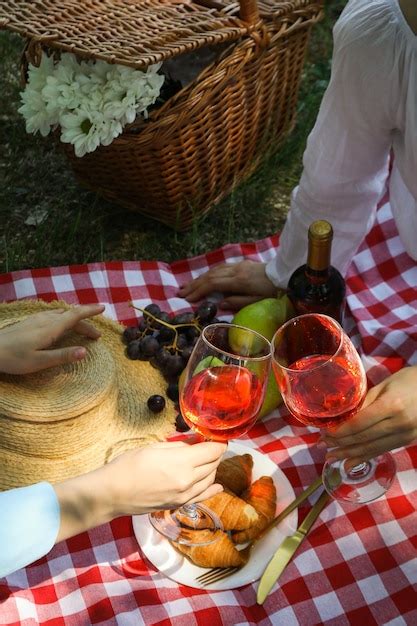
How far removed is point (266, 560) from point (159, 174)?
3.21ft

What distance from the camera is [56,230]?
215cm

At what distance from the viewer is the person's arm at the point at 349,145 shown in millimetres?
1379

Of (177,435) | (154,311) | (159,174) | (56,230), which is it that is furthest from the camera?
(56,230)

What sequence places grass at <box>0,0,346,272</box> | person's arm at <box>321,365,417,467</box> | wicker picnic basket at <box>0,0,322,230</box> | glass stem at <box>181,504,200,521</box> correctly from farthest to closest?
grass at <box>0,0,346,272</box> < wicker picnic basket at <box>0,0,322,230</box> < glass stem at <box>181,504,200,521</box> < person's arm at <box>321,365,417,467</box>

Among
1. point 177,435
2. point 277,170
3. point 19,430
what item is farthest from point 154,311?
point 277,170

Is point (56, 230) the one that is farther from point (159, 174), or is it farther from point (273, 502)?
point (273, 502)

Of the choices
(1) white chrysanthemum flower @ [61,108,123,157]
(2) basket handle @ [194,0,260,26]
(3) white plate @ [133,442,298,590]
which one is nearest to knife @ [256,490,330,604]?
(3) white plate @ [133,442,298,590]

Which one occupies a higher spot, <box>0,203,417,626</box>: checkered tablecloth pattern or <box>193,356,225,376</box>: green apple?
<box>193,356,225,376</box>: green apple

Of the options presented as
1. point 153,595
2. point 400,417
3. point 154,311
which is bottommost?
point 153,595

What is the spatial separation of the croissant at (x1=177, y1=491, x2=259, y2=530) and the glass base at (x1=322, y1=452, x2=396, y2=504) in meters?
0.17

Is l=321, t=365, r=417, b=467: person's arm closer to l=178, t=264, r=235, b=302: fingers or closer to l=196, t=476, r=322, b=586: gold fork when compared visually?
l=196, t=476, r=322, b=586: gold fork

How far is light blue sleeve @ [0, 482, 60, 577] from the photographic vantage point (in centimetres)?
111

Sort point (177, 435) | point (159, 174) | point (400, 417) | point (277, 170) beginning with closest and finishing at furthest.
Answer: point (400, 417) < point (177, 435) < point (159, 174) < point (277, 170)

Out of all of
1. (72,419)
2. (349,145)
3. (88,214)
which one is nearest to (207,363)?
(72,419)
